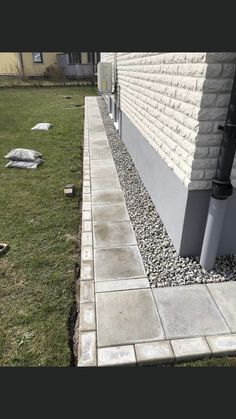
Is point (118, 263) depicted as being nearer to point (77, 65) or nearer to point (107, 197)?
point (107, 197)

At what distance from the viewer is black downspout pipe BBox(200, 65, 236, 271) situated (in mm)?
2735

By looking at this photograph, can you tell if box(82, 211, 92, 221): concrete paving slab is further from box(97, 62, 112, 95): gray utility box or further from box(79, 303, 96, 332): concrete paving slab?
box(97, 62, 112, 95): gray utility box

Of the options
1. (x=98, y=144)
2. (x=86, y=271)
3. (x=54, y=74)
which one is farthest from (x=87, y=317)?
(x=54, y=74)

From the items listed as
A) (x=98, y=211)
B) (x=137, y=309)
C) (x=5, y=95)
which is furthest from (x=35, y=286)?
(x=5, y=95)

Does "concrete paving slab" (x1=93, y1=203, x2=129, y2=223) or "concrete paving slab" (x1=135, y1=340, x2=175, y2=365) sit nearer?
"concrete paving slab" (x1=135, y1=340, x2=175, y2=365)

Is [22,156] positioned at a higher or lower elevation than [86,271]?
higher

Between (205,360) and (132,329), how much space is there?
2.39 feet

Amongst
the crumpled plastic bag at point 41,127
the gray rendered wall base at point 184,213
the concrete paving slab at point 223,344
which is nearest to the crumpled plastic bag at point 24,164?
the gray rendered wall base at point 184,213

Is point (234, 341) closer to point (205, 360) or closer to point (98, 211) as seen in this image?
point (205, 360)

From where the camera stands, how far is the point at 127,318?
2.97m

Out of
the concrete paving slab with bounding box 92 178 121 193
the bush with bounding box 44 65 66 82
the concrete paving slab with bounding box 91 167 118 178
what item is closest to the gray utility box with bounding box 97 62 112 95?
the concrete paving slab with bounding box 91 167 118 178

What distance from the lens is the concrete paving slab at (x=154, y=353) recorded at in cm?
255

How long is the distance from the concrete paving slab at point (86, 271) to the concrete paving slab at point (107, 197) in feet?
6.03

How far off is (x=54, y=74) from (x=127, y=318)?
98.3ft
